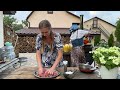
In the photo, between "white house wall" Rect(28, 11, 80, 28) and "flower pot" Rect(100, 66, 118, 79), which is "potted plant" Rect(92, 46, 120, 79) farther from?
"white house wall" Rect(28, 11, 80, 28)

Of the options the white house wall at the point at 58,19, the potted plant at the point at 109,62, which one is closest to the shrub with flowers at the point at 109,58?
the potted plant at the point at 109,62

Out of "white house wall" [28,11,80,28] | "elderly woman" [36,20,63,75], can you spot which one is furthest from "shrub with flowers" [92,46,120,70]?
"white house wall" [28,11,80,28]

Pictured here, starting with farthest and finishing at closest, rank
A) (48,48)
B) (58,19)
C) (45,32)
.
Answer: (58,19), (48,48), (45,32)

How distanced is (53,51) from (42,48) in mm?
114

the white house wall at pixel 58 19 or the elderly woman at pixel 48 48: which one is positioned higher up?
the white house wall at pixel 58 19

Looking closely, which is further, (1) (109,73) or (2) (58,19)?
(2) (58,19)

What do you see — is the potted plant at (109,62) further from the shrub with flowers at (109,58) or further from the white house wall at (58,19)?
the white house wall at (58,19)

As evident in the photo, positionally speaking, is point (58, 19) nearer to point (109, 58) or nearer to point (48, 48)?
point (48, 48)

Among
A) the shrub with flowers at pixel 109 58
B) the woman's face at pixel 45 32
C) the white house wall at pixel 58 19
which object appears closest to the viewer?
the shrub with flowers at pixel 109 58

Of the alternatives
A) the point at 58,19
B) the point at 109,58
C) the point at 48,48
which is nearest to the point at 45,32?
the point at 48,48

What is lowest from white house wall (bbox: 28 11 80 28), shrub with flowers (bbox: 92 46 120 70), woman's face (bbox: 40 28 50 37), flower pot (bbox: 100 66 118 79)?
flower pot (bbox: 100 66 118 79)

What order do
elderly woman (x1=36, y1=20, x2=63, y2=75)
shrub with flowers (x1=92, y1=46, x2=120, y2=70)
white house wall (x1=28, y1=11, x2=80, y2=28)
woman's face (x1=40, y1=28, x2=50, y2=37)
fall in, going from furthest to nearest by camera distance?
white house wall (x1=28, y1=11, x2=80, y2=28) → elderly woman (x1=36, y1=20, x2=63, y2=75) → woman's face (x1=40, y1=28, x2=50, y2=37) → shrub with flowers (x1=92, y1=46, x2=120, y2=70)

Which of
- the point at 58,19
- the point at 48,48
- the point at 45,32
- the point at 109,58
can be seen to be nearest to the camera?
the point at 109,58
